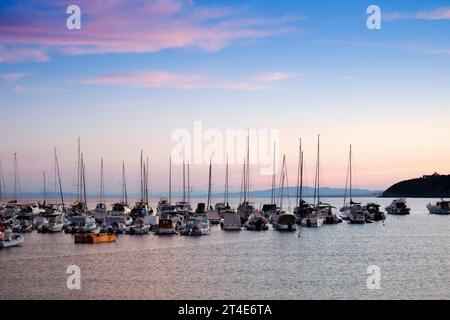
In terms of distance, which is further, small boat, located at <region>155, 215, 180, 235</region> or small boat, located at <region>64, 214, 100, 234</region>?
small boat, located at <region>64, 214, 100, 234</region>

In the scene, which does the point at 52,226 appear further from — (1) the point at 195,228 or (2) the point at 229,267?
(2) the point at 229,267

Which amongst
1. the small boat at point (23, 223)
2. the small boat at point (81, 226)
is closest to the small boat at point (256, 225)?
the small boat at point (81, 226)

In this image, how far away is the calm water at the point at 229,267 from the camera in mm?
40594

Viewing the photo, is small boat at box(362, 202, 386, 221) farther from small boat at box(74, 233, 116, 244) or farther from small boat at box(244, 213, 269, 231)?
small boat at box(74, 233, 116, 244)

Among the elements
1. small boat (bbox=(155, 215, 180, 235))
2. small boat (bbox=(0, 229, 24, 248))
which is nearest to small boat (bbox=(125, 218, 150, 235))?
small boat (bbox=(155, 215, 180, 235))

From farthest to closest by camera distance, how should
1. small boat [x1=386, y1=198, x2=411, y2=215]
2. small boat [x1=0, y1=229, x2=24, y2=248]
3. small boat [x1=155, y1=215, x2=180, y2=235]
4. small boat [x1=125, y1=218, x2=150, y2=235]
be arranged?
small boat [x1=386, y1=198, x2=411, y2=215] < small boat [x1=125, y1=218, x2=150, y2=235] < small boat [x1=155, y1=215, x2=180, y2=235] < small boat [x1=0, y1=229, x2=24, y2=248]

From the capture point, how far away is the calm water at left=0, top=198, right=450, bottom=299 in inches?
1598

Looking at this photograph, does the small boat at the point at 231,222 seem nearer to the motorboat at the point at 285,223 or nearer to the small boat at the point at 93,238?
the motorboat at the point at 285,223

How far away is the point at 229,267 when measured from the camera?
2062 inches

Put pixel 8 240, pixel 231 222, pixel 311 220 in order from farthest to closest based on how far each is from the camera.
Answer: pixel 311 220 → pixel 231 222 → pixel 8 240

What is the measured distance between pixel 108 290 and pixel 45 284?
5081 millimetres

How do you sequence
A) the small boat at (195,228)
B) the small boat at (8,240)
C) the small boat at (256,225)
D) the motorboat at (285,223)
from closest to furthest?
the small boat at (8,240) → the small boat at (195,228) → the motorboat at (285,223) → the small boat at (256,225)

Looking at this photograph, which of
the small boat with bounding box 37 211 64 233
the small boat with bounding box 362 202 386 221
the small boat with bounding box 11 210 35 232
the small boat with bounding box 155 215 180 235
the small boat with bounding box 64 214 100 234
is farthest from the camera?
the small boat with bounding box 362 202 386 221

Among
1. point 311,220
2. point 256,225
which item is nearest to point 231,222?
point 256,225
